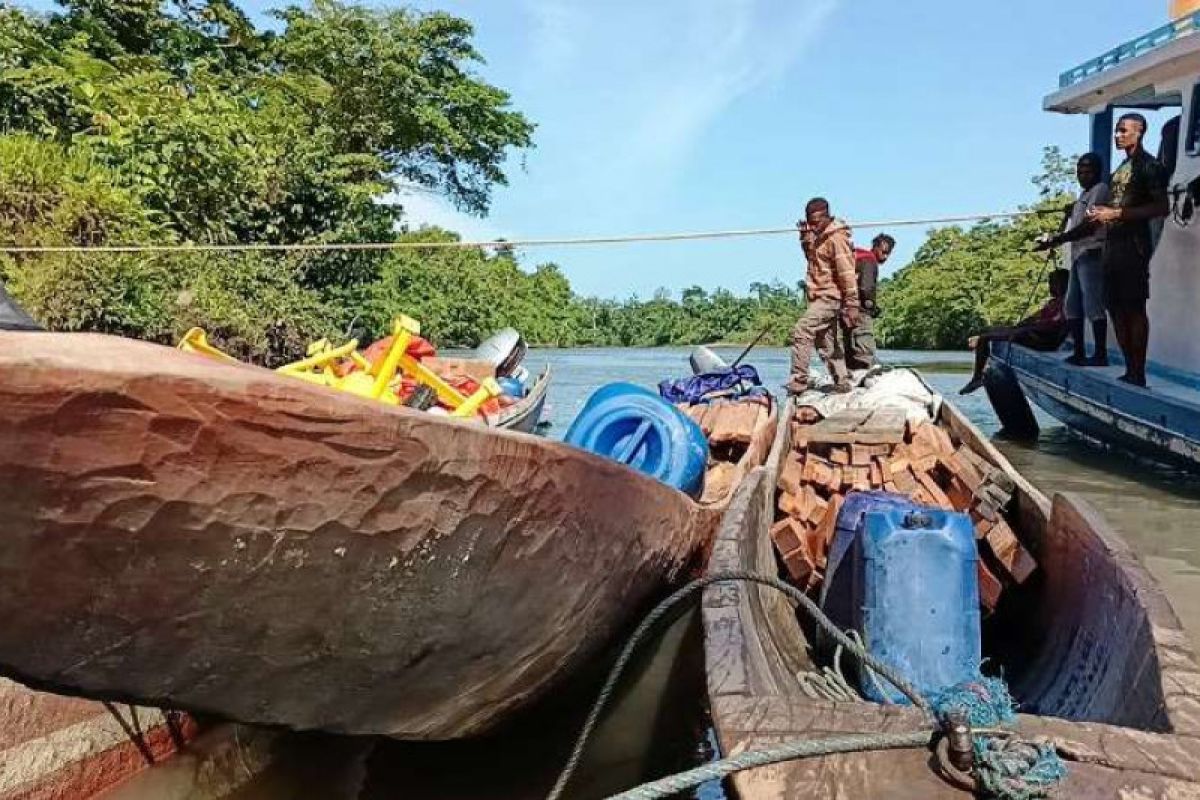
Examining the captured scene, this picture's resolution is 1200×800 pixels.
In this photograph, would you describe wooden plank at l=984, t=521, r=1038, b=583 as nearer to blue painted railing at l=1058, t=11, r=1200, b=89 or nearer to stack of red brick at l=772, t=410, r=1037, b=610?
stack of red brick at l=772, t=410, r=1037, b=610

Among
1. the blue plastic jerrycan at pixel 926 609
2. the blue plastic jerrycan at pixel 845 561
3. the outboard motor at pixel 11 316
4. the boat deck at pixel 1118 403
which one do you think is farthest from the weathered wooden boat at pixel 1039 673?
the boat deck at pixel 1118 403

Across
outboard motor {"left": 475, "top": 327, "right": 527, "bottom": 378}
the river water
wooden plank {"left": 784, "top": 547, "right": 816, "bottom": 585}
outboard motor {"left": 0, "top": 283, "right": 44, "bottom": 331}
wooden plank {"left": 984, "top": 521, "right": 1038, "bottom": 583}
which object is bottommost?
the river water

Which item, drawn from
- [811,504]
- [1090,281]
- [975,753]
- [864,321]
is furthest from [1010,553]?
[1090,281]

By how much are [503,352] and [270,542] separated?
9.48 metres

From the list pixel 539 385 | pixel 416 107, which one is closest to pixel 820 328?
pixel 539 385

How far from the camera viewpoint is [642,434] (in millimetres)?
4621

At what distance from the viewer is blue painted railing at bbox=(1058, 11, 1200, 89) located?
27.5ft

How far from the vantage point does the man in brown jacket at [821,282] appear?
7.55 metres

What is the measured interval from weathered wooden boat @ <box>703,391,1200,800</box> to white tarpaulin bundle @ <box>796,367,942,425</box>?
4.96 feet

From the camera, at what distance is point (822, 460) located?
5.82m

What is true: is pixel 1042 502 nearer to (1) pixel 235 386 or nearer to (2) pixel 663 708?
(2) pixel 663 708

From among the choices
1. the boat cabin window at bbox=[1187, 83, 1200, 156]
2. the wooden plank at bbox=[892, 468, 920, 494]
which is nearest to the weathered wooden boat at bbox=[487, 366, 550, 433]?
the wooden plank at bbox=[892, 468, 920, 494]

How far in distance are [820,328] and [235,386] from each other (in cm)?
644

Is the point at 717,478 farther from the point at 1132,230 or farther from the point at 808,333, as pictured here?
the point at 1132,230
